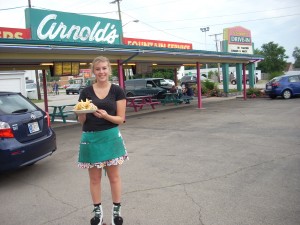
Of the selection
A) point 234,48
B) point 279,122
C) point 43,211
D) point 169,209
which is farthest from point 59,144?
point 234,48

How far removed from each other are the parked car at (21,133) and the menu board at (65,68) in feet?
25.2

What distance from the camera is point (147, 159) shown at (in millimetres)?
6336

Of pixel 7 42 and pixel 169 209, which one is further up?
pixel 7 42

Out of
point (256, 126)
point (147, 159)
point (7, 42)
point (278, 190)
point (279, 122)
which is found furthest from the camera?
point (279, 122)

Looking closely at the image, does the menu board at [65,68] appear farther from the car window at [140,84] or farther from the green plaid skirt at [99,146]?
the green plaid skirt at [99,146]

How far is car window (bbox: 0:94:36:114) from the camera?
17.1ft

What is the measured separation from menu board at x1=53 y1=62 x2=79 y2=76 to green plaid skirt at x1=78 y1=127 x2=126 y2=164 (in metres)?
10.5

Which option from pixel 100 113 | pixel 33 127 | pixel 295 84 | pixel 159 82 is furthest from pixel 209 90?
pixel 100 113

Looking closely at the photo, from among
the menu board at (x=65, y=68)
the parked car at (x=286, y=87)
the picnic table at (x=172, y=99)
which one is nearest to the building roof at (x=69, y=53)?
the menu board at (x=65, y=68)

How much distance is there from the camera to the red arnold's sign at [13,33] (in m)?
12.0

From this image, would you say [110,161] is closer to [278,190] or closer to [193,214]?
[193,214]

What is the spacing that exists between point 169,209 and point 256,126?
666 cm

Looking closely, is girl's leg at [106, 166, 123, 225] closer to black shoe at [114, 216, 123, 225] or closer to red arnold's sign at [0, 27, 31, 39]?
black shoe at [114, 216, 123, 225]

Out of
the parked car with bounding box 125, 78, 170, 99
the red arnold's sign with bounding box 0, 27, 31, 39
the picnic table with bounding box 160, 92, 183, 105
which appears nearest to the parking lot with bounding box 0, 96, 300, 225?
the red arnold's sign with bounding box 0, 27, 31, 39
